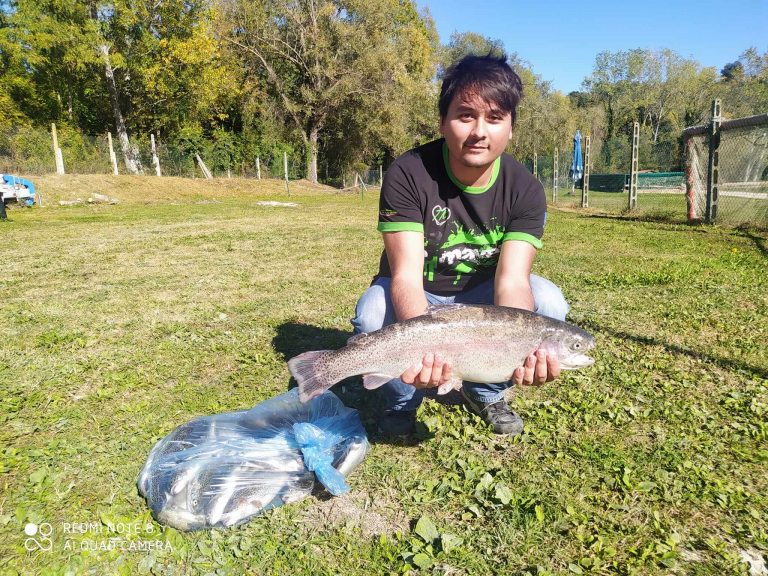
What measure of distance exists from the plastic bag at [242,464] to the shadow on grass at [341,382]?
33 centimetres

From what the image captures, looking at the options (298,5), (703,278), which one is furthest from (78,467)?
(298,5)

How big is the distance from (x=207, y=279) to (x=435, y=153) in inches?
212

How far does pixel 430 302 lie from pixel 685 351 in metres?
2.62

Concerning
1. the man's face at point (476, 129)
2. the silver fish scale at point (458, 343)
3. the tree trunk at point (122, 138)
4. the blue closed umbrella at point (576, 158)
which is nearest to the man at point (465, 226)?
the man's face at point (476, 129)

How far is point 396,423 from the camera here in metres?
3.48

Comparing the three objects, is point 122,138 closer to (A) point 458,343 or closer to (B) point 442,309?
(B) point 442,309

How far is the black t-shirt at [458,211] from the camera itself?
3.54 metres

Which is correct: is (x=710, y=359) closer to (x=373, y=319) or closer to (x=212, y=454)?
(x=373, y=319)

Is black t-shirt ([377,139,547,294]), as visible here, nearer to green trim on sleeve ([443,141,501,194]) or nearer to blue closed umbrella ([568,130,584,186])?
green trim on sleeve ([443,141,501,194])

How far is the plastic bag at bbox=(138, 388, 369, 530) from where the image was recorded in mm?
2662

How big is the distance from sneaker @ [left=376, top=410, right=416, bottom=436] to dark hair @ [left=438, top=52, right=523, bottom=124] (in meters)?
1.91

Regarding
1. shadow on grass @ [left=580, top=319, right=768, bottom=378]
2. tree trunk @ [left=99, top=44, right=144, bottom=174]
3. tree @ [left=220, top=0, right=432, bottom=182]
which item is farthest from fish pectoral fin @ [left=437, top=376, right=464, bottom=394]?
tree @ [left=220, top=0, right=432, bottom=182]

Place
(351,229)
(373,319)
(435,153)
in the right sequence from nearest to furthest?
1. (373,319)
2. (435,153)
3. (351,229)

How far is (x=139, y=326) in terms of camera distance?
578cm
